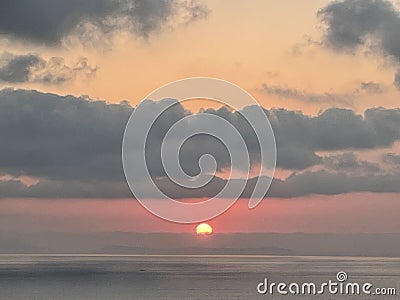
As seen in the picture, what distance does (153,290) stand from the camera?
162500mm

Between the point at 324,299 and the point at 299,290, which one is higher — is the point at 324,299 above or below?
below

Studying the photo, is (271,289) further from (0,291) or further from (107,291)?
(0,291)

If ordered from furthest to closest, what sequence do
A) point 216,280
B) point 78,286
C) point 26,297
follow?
1. point 216,280
2. point 78,286
3. point 26,297

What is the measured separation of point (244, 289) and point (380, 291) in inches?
1162

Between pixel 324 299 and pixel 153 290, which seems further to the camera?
pixel 153 290

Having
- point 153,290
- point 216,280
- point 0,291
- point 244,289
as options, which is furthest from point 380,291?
point 0,291

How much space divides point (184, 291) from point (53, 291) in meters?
24.9

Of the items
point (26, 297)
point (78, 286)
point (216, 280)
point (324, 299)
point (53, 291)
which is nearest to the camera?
point (324, 299)

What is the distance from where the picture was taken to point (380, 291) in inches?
5645

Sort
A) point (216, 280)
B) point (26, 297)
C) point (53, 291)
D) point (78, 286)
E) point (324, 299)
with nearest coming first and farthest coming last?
point (324, 299)
point (26, 297)
point (53, 291)
point (78, 286)
point (216, 280)

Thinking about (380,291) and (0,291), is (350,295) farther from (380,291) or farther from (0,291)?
(0,291)

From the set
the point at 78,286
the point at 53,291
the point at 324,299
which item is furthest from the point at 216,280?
the point at 324,299

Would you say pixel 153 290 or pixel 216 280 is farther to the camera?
pixel 216 280

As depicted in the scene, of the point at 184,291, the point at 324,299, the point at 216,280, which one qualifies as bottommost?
the point at 324,299
